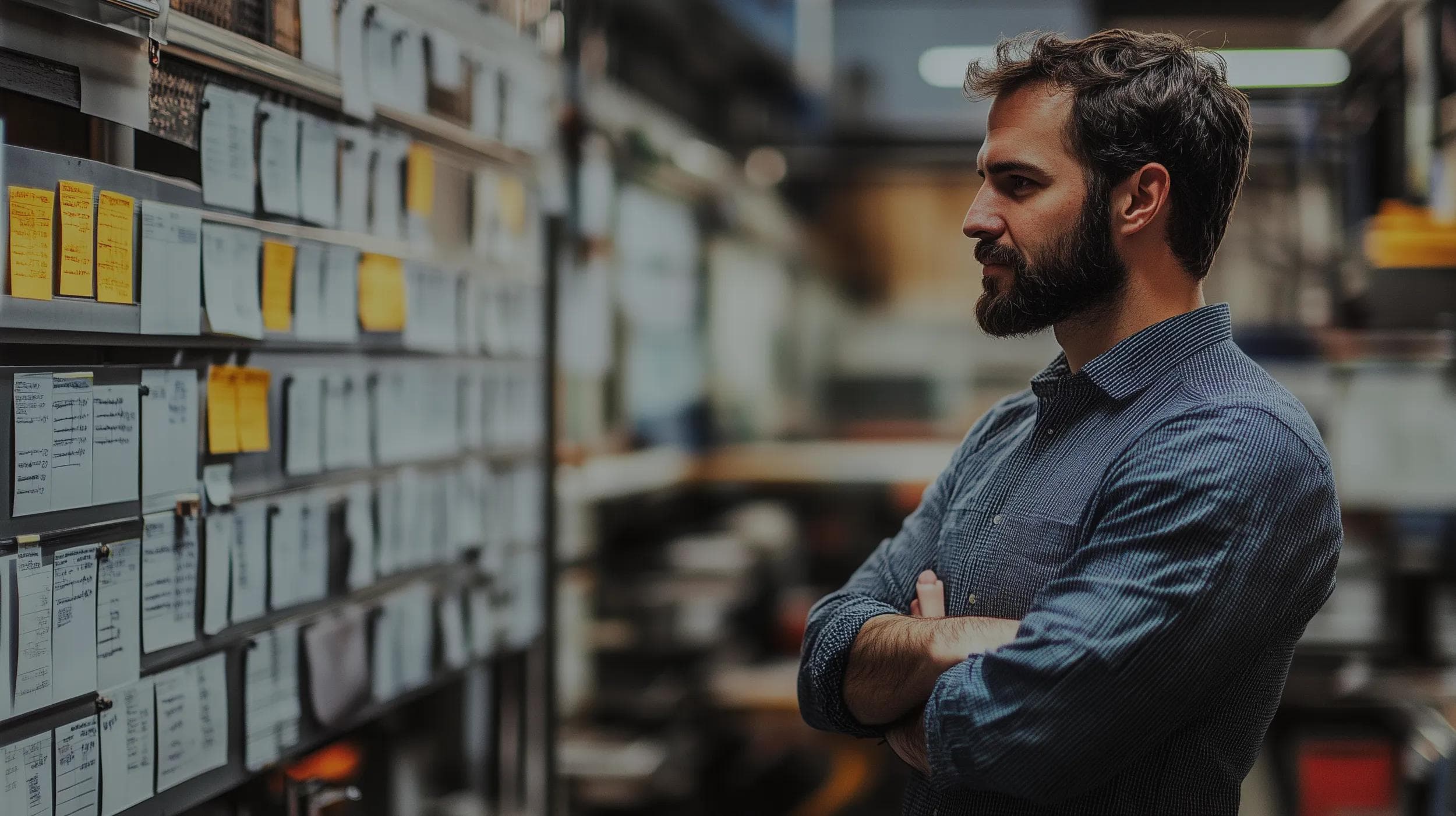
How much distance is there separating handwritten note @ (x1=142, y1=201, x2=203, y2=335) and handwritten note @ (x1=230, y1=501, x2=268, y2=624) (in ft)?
1.00

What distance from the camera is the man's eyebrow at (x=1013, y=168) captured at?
1586 mm

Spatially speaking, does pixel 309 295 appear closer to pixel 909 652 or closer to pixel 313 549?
pixel 313 549

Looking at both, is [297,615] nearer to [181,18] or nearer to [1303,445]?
[181,18]

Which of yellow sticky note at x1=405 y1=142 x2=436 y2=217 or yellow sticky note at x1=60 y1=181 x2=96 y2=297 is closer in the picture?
yellow sticky note at x1=60 y1=181 x2=96 y2=297

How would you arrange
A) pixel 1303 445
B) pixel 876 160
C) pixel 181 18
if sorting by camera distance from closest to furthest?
pixel 1303 445 < pixel 181 18 < pixel 876 160

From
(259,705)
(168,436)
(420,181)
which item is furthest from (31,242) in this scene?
(420,181)

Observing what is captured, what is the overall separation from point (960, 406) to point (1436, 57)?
2.85 m

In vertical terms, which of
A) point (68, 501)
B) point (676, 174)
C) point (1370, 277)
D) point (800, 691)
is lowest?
point (800, 691)

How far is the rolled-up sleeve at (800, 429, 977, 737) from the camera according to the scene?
5.44ft

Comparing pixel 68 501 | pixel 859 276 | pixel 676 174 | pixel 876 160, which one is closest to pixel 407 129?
pixel 68 501

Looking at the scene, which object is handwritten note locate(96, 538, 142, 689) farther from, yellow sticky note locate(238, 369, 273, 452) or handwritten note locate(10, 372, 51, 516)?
yellow sticky note locate(238, 369, 273, 452)

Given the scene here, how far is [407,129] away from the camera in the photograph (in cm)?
227

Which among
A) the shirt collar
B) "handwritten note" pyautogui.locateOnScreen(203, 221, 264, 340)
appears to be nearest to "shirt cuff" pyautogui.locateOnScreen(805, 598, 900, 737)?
the shirt collar

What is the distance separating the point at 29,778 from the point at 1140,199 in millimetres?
1471
